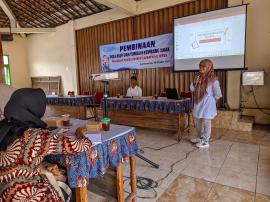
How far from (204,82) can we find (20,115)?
274cm

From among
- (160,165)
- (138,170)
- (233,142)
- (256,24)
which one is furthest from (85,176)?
(256,24)

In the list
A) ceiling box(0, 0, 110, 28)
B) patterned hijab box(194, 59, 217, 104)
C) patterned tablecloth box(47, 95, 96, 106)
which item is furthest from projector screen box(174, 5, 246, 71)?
ceiling box(0, 0, 110, 28)

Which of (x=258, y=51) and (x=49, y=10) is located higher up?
(x=49, y=10)

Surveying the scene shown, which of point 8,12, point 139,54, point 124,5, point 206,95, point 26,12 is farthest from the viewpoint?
point 26,12

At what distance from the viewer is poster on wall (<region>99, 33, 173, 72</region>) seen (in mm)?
5414

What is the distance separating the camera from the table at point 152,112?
3.76m

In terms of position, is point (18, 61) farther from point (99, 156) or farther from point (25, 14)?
point (99, 156)

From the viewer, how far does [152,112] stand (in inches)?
164

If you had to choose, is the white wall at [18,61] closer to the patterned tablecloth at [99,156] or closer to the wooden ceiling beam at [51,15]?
the wooden ceiling beam at [51,15]

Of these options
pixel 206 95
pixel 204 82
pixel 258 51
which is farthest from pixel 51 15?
pixel 258 51

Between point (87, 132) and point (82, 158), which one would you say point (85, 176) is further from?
point (87, 132)

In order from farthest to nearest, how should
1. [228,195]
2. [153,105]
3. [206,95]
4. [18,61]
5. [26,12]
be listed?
1. [18,61]
2. [26,12]
3. [153,105]
4. [206,95]
5. [228,195]

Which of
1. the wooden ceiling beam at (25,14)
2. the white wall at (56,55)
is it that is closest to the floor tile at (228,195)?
the white wall at (56,55)

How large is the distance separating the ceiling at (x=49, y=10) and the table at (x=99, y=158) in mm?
5552
